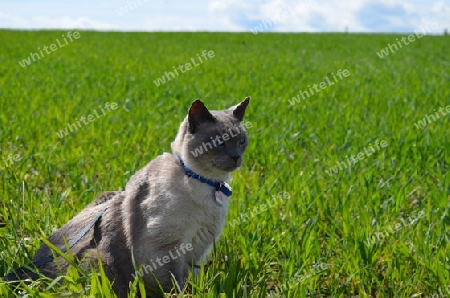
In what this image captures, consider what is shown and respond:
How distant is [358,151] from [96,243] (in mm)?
4063

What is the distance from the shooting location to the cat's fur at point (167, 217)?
9.07 feet

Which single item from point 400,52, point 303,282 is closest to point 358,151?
point 303,282

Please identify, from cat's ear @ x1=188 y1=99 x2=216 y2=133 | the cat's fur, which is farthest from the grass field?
cat's ear @ x1=188 y1=99 x2=216 y2=133

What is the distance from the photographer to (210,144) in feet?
9.43


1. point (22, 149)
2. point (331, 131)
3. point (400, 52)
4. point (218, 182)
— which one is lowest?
point (400, 52)

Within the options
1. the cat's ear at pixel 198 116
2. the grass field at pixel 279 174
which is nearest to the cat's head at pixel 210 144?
the cat's ear at pixel 198 116

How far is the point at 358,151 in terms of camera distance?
6.11 metres

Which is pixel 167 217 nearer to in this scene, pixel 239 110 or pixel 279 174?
pixel 239 110

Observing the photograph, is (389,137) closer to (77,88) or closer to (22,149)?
(22,149)

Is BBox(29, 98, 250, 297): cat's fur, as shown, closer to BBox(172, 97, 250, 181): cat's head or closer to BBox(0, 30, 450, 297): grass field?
BBox(172, 97, 250, 181): cat's head

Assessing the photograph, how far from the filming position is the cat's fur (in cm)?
276

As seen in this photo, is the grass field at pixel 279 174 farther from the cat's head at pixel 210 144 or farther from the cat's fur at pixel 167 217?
the cat's head at pixel 210 144

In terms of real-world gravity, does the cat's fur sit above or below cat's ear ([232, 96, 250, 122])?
below

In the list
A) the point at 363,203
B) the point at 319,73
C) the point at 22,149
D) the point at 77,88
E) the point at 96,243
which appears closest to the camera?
the point at 96,243
